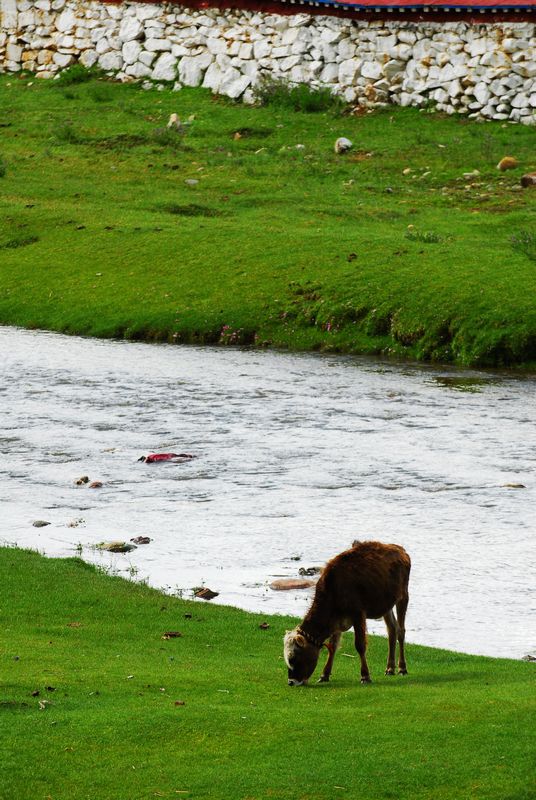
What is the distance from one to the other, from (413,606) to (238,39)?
43.0 meters

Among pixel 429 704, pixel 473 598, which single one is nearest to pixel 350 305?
pixel 473 598

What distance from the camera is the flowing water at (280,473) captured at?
17188 millimetres

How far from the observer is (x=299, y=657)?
1203cm

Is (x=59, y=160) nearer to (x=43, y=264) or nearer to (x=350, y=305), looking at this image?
(x=43, y=264)

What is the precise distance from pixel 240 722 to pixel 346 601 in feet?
5.32

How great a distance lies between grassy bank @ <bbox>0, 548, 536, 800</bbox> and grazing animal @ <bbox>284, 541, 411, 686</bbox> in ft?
0.88

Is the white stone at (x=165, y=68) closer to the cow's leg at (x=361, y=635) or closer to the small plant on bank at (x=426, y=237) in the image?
the small plant on bank at (x=426, y=237)

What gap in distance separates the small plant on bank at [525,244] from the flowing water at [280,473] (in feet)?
19.2

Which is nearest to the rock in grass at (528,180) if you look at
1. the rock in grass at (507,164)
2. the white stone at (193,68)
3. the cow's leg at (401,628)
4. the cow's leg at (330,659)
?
the rock in grass at (507,164)

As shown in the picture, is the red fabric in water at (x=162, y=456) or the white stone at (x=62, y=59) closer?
the red fabric in water at (x=162, y=456)

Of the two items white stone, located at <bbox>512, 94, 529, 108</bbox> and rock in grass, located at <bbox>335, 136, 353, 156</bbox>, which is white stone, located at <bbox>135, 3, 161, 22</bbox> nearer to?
rock in grass, located at <bbox>335, 136, 353, 156</bbox>

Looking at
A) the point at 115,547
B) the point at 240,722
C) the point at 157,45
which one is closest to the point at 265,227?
the point at 157,45

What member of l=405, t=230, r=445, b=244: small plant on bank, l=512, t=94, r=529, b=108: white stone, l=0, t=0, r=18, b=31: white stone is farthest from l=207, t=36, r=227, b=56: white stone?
l=405, t=230, r=445, b=244: small plant on bank

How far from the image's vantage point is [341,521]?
19.6 meters
